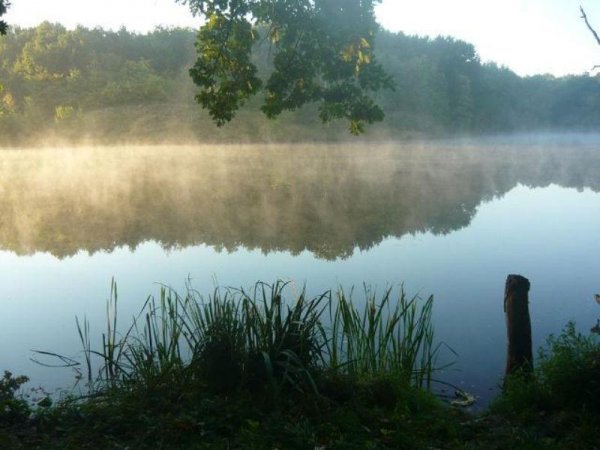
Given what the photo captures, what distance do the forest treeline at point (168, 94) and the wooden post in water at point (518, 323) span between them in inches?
1783

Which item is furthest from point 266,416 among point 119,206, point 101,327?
point 119,206

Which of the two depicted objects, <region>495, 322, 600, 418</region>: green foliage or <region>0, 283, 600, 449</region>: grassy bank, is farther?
<region>495, 322, 600, 418</region>: green foliage

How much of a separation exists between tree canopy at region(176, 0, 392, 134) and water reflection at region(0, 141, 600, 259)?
6.28 m

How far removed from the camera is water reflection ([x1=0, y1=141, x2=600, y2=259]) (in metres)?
16.3

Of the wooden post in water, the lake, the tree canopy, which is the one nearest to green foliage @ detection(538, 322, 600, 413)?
the wooden post in water

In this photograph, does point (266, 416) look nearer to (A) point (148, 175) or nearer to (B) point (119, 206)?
(B) point (119, 206)

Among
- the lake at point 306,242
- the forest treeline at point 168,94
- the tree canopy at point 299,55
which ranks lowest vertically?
the lake at point 306,242

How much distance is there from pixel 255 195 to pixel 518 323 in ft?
61.0

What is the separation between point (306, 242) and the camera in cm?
1502

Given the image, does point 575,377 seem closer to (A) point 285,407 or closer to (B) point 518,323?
(B) point 518,323

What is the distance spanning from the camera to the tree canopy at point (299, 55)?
675 centimetres

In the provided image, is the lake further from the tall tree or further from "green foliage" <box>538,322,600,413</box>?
the tall tree

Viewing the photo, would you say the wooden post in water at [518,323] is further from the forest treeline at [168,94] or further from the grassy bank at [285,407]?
the forest treeline at [168,94]

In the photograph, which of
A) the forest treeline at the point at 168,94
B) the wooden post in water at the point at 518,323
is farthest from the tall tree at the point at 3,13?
the forest treeline at the point at 168,94
